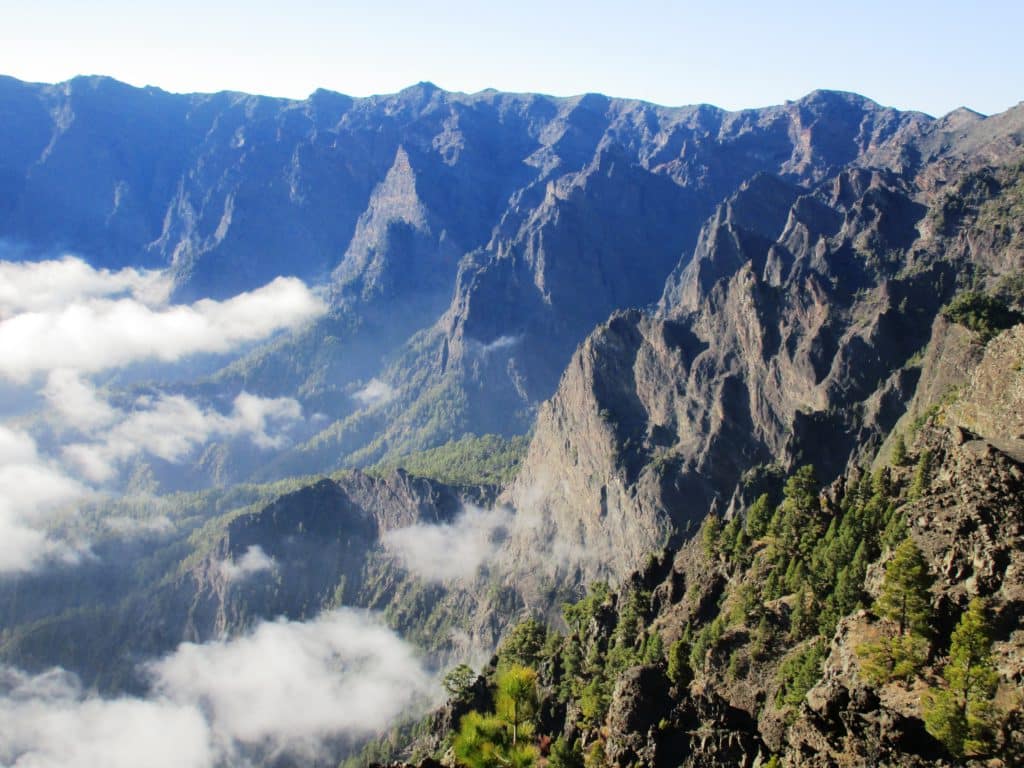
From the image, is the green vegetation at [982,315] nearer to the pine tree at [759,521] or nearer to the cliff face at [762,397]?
the cliff face at [762,397]

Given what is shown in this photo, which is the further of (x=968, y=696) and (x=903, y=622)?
(x=903, y=622)

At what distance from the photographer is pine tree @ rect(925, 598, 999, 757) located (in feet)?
137

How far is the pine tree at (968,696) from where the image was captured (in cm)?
Answer: 4188

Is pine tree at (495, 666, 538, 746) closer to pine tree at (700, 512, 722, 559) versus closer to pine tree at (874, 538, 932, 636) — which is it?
pine tree at (874, 538, 932, 636)

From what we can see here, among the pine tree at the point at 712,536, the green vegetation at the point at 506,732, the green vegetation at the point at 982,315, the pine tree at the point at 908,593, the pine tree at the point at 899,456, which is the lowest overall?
the pine tree at the point at 712,536

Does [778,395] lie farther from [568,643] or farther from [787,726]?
[787,726]

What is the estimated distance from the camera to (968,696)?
43750 millimetres

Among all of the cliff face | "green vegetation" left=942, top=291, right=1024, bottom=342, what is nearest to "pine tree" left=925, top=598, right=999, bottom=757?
the cliff face

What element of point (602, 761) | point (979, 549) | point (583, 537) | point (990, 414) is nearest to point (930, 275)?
point (583, 537)

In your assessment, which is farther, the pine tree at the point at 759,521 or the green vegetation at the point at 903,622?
the pine tree at the point at 759,521

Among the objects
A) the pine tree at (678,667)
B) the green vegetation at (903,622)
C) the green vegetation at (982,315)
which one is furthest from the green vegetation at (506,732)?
the green vegetation at (982,315)

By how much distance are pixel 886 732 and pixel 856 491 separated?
153ft

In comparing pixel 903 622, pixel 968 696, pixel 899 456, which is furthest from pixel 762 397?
pixel 968 696

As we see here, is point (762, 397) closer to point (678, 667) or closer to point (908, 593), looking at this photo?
point (678, 667)
